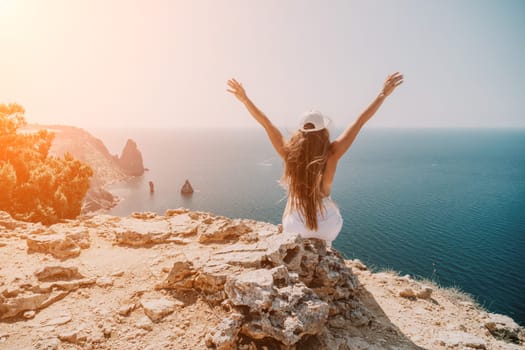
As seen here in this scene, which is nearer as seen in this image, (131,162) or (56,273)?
(56,273)

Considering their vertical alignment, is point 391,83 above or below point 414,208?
above

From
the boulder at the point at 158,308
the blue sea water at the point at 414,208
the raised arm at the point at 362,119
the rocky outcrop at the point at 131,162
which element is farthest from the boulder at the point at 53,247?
the rocky outcrop at the point at 131,162

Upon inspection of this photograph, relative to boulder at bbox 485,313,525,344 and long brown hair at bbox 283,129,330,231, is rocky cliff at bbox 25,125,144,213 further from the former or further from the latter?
boulder at bbox 485,313,525,344

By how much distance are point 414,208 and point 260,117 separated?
69.1 m

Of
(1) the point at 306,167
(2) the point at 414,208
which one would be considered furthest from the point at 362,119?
(2) the point at 414,208

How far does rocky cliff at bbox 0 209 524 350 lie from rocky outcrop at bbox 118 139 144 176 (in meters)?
114

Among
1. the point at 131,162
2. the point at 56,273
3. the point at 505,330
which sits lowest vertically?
the point at 131,162

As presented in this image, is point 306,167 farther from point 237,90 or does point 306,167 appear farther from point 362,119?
point 237,90

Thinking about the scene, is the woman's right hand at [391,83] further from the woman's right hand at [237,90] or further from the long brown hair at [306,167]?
the woman's right hand at [237,90]

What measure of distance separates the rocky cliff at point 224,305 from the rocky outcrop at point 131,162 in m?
114

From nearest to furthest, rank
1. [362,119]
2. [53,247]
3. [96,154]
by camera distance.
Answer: [362,119] < [53,247] < [96,154]

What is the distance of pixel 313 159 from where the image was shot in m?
4.50

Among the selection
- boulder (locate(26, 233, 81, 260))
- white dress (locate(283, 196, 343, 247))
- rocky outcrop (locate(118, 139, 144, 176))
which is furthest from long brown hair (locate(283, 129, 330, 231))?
rocky outcrop (locate(118, 139, 144, 176))

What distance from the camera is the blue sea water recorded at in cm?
3900
